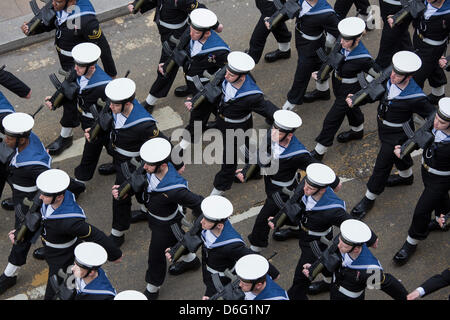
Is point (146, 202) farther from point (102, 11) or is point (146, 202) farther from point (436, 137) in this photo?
point (102, 11)

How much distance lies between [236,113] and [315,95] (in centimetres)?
208

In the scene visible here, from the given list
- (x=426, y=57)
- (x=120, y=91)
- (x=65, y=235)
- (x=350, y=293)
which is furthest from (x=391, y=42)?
(x=65, y=235)

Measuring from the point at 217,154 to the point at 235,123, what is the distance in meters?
1.06

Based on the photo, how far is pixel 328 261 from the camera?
28.7 feet

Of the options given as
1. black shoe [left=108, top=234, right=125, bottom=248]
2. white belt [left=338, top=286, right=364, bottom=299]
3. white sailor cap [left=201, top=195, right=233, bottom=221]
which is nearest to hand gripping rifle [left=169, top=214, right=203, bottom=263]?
white sailor cap [left=201, top=195, right=233, bottom=221]

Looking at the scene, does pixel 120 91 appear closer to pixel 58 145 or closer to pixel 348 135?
pixel 58 145

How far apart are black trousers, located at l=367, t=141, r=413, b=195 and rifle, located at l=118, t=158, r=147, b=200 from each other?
273 cm

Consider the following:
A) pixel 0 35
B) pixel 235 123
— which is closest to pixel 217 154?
pixel 235 123

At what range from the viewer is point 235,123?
10.5 meters

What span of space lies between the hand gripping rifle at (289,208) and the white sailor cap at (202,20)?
7.92 feet

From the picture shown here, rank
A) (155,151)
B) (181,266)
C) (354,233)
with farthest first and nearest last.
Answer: (181,266), (155,151), (354,233)

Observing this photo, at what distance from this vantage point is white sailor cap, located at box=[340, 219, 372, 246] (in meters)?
8.43

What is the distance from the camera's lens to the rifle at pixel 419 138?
955cm

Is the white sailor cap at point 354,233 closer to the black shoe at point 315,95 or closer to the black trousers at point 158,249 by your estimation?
the black trousers at point 158,249
